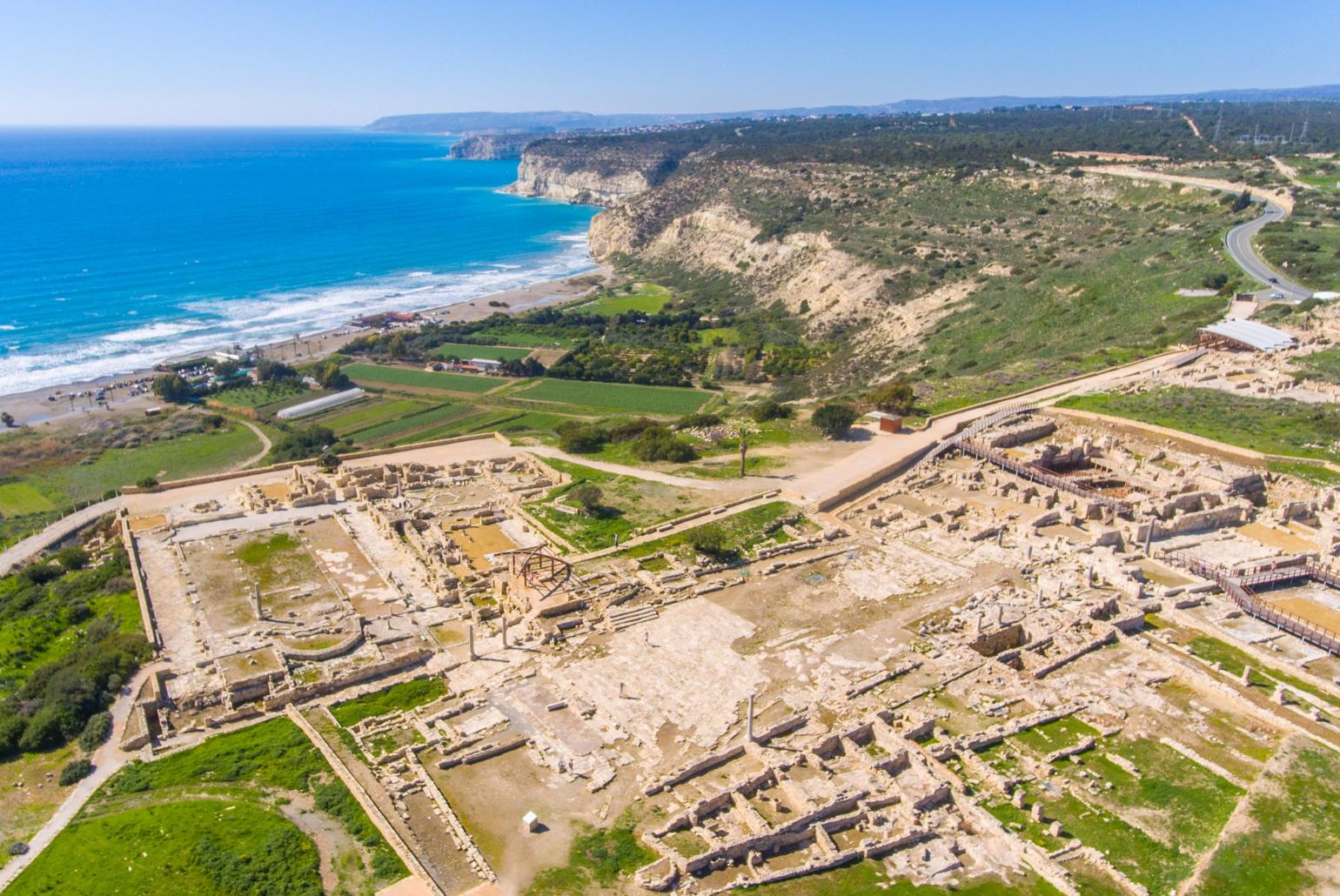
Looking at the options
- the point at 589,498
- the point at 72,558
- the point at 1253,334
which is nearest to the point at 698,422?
the point at 589,498

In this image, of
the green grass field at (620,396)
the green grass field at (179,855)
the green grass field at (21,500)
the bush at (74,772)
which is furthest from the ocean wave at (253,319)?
the green grass field at (179,855)

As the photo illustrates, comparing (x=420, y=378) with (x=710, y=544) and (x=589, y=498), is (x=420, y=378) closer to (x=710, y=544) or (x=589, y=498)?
(x=589, y=498)

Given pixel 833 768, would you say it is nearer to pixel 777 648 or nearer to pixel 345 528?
pixel 777 648

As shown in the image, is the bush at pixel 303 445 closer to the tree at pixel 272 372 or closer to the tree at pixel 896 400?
the tree at pixel 272 372

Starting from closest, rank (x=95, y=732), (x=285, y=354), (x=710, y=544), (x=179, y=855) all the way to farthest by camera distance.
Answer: (x=179, y=855)
(x=95, y=732)
(x=710, y=544)
(x=285, y=354)

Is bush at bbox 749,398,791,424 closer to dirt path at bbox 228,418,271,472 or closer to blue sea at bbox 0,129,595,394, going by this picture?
dirt path at bbox 228,418,271,472

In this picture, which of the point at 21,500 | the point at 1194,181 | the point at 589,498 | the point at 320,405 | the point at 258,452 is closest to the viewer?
the point at 589,498
